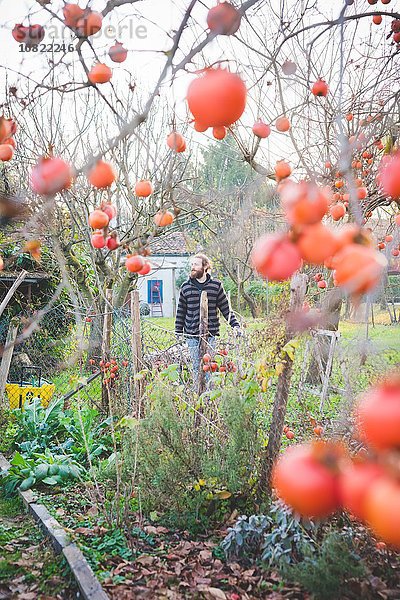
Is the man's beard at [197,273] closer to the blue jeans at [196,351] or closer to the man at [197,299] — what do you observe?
the man at [197,299]

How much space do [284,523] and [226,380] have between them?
112cm

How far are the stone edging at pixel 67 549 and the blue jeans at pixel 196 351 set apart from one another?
1.23 m

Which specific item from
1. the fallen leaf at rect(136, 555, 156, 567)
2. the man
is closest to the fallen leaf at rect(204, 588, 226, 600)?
the fallen leaf at rect(136, 555, 156, 567)

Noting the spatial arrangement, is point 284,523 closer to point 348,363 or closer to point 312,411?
point 348,363

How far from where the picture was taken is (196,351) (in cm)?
456

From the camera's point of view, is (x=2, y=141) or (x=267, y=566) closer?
(x=2, y=141)

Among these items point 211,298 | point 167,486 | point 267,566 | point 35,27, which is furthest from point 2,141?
point 211,298

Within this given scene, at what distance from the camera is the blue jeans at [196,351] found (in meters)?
4.11

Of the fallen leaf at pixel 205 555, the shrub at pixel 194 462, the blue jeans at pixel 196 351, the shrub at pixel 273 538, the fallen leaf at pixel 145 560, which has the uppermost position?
the blue jeans at pixel 196 351

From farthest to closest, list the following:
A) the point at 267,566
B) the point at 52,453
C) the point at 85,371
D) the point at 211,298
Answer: the point at 85,371 < the point at 211,298 < the point at 52,453 < the point at 267,566

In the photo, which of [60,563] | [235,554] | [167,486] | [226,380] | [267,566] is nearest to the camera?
[267,566]

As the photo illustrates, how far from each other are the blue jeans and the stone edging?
1.23 meters

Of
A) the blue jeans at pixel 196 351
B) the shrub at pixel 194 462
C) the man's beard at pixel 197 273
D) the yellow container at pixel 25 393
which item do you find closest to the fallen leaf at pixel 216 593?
the shrub at pixel 194 462

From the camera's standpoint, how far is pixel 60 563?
300 cm
